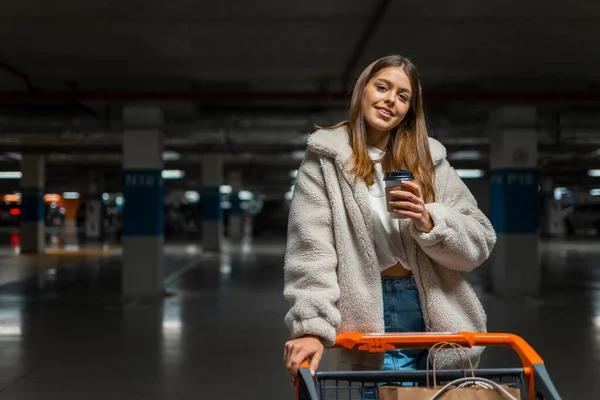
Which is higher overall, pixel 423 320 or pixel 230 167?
pixel 230 167

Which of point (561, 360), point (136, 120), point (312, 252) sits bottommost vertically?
point (561, 360)

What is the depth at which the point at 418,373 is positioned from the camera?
4.68 ft

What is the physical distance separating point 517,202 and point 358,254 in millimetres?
9353

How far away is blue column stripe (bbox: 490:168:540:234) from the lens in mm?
10344

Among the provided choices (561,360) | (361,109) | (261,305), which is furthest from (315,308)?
(261,305)

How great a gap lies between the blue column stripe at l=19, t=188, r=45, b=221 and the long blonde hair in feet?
62.0

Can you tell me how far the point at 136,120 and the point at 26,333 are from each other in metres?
4.33

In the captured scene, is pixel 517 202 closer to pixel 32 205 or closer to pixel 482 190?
pixel 32 205

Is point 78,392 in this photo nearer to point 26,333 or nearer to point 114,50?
point 26,333

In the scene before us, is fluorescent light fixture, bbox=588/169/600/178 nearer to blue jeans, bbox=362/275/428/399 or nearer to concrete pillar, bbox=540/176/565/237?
concrete pillar, bbox=540/176/565/237

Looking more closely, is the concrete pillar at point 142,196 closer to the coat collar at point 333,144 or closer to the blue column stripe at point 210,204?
the coat collar at point 333,144

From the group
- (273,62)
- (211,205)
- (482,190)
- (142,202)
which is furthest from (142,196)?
(482,190)

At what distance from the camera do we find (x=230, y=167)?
25.6 metres

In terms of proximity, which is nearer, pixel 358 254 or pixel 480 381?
pixel 480 381
